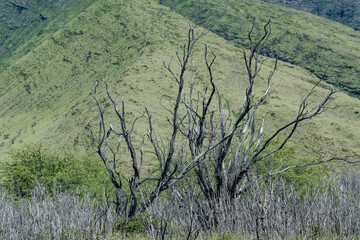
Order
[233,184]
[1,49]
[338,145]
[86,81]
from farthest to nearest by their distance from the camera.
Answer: [1,49] → [86,81] → [338,145] → [233,184]

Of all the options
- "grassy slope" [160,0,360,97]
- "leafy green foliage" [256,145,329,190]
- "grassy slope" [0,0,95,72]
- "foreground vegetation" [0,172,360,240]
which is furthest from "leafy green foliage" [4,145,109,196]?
"grassy slope" [0,0,95,72]

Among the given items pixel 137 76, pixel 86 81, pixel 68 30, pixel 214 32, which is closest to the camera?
pixel 137 76

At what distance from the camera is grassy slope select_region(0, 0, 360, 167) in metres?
68.3

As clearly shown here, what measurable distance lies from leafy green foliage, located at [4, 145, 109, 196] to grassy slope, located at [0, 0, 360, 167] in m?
22.6

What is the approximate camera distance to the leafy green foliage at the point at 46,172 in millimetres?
30391

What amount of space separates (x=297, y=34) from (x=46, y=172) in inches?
4794

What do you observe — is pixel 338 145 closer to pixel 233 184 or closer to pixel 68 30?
pixel 233 184

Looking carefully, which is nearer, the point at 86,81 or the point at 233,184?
the point at 233,184

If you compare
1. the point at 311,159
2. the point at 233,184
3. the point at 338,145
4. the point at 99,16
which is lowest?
the point at 338,145

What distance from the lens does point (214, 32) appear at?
13262 centimetres

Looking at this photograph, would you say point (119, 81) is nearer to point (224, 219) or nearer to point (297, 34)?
point (224, 219)

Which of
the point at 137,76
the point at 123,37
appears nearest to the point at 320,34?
the point at 123,37

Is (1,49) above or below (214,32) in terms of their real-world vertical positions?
below

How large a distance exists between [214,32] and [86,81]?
6071 centimetres
